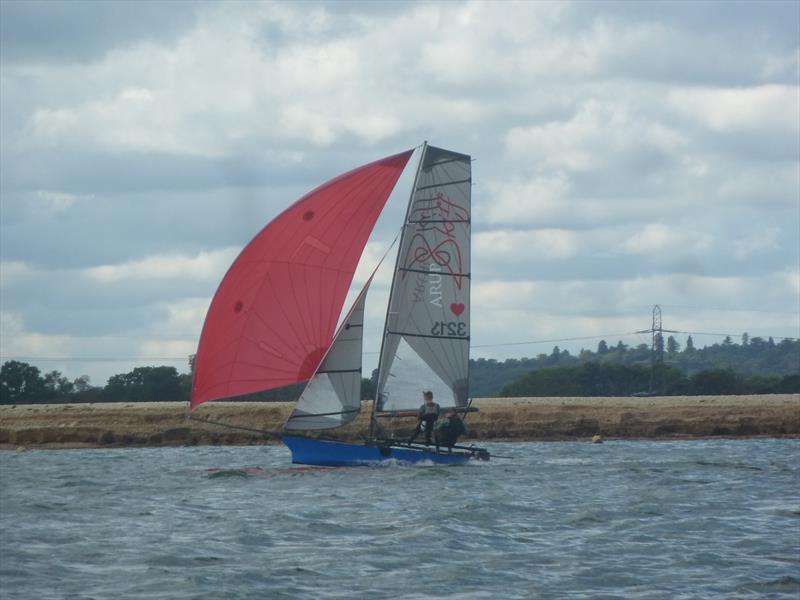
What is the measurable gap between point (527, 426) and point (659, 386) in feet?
231

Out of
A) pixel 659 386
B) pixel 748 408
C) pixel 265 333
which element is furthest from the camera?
pixel 659 386

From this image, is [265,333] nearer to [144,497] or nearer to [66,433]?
[144,497]

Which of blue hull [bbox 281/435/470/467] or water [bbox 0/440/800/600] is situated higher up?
blue hull [bbox 281/435/470/467]

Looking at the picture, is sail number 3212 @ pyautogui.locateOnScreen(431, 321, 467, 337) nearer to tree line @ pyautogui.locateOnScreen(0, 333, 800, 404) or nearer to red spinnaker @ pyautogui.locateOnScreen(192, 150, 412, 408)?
red spinnaker @ pyautogui.locateOnScreen(192, 150, 412, 408)

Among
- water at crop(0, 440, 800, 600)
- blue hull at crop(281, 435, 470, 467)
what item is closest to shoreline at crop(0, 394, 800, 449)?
blue hull at crop(281, 435, 470, 467)

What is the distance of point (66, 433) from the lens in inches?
1801

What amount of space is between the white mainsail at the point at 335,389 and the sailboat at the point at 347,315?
0.9 inches

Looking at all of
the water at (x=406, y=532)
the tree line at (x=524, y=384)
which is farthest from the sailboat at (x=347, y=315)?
the tree line at (x=524, y=384)

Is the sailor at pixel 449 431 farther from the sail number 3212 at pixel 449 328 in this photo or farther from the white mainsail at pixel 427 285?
the sail number 3212 at pixel 449 328

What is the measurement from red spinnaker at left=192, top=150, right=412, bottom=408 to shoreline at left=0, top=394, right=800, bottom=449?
11.8 meters

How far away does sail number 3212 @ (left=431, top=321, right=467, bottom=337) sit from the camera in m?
33.1

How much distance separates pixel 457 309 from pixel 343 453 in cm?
481

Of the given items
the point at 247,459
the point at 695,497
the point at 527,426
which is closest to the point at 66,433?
the point at 247,459

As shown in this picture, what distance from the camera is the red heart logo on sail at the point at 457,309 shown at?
33219 millimetres
